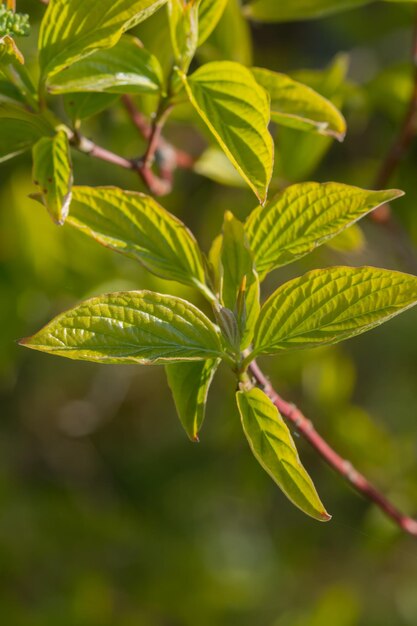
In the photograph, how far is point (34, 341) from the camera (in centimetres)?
55

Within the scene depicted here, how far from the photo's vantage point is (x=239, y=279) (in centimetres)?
63

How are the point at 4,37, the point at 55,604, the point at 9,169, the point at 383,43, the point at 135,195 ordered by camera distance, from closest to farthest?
the point at 4,37
the point at 135,195
the point at 55,604
the point at 9,169
the point at 383,43

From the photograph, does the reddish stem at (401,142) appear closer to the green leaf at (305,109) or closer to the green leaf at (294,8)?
the green leaf at (294,8)

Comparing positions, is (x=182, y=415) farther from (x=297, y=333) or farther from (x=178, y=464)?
(x=178, y=464)

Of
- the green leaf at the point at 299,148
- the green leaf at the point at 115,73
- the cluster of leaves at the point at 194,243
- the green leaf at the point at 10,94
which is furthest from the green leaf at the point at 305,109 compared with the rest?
the green leaf at the point at 299,148

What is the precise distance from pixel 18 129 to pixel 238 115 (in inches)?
7.2

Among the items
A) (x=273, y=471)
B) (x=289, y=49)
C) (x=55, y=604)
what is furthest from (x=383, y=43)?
(x=273, y=471)

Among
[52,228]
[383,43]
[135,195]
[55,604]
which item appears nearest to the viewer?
[135,195]

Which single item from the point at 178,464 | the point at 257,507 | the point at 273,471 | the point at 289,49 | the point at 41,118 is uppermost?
the point at 289,49

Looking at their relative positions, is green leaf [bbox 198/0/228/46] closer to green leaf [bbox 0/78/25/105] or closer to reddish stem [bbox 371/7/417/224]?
green leaf [bbox 0/78/25/105]

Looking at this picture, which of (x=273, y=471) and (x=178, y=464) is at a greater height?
(x=273, y=471)

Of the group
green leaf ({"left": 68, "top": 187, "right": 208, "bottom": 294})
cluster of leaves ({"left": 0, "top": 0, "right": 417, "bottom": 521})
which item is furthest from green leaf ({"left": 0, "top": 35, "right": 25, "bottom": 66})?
green leaf ({"left": 68, "top": 187, "right": 208, "bottom": 294})

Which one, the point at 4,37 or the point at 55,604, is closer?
the point at 4,37

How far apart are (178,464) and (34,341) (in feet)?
5.20
